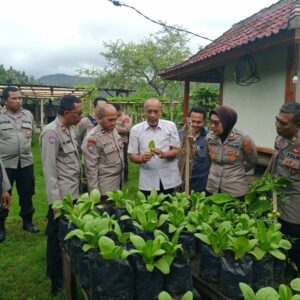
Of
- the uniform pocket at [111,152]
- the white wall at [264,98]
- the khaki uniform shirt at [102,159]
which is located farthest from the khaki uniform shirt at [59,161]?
the white wall at [264,98]

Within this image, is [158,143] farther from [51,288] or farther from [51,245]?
[51,288]

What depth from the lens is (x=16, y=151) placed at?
4523 mm

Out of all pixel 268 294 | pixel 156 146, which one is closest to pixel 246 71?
pixel 156 146

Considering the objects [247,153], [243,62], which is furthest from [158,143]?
[243,62]

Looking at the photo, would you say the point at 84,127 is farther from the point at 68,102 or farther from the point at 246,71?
the point at 246,71

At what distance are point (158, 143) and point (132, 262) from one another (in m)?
1.81

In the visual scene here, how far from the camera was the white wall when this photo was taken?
494 centimetres

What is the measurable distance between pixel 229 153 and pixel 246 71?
2.94 meters

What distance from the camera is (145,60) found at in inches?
1152

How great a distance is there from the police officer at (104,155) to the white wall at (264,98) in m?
2.59

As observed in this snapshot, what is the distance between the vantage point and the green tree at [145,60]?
95.3 ft

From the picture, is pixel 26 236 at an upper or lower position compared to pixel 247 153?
lower

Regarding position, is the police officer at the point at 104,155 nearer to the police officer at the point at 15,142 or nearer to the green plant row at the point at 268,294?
the police officer at the point at 15,142

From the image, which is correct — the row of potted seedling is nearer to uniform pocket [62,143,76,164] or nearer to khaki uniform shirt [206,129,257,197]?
khaki uniform shirt [206,129,257,197]
